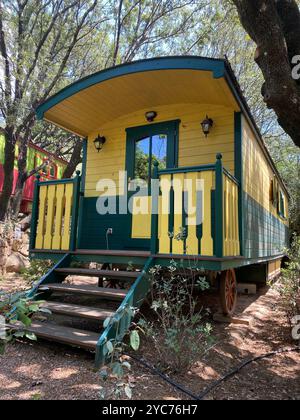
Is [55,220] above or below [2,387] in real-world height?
above

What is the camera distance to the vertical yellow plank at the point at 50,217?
4.80 meters

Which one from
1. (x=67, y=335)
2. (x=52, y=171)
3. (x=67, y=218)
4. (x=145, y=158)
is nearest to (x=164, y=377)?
(x=67, y=335)

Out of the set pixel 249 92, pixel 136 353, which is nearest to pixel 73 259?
pixel 136 353

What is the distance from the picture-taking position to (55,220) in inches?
190

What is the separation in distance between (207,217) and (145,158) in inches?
87.3

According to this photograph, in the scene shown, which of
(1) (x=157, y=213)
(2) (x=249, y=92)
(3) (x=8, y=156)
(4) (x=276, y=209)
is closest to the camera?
(1) (x=157, y=213)

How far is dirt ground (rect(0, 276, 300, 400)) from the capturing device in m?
2.41

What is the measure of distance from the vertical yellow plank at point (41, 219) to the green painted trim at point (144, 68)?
1319 millimetres

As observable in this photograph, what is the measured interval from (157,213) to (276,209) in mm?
6279

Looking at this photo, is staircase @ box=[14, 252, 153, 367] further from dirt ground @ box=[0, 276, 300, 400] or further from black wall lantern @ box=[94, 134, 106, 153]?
black wall lantern @ box=[94, 134, 106, 153]

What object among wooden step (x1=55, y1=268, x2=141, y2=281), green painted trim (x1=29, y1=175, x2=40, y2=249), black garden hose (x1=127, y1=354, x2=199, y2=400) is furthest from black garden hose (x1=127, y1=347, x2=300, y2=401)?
green painted trim (x1=29, y1=175, x2=40, y2=249)

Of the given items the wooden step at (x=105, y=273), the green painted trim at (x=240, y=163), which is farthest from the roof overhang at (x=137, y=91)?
the wooden step at (x=105, y=273)

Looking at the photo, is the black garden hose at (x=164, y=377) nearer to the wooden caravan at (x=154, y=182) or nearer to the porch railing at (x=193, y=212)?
the wooden caravan at (x=154, y=182)

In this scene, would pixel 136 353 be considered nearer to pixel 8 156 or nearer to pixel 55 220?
pixel 55 220
